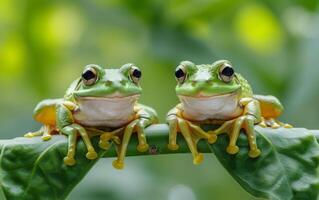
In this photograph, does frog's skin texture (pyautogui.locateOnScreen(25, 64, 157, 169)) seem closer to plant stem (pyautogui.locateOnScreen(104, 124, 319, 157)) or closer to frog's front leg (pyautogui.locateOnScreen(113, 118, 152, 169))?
frog's front leg (pyautogui.locateOnScreen(113, 118, 152, 169))

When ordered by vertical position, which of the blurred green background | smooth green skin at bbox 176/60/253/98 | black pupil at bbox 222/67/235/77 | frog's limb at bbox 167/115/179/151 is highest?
black pupil at bbox 222/67/235/77

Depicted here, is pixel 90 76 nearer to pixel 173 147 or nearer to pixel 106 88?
pixel 106 88

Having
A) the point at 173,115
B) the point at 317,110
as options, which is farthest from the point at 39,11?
the point at 173,115

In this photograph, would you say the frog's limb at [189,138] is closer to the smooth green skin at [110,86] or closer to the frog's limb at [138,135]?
the frog's limb at [138,135]

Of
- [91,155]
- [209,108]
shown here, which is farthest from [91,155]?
[209,108]

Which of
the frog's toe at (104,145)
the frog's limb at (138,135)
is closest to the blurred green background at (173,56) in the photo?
the frog's limb at (138,135)

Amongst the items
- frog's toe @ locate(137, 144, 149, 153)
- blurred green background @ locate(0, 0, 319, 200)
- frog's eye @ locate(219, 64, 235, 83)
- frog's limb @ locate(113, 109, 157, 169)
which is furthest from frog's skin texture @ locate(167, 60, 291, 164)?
blurred green background @ locate(0, 0, 319, 200)
